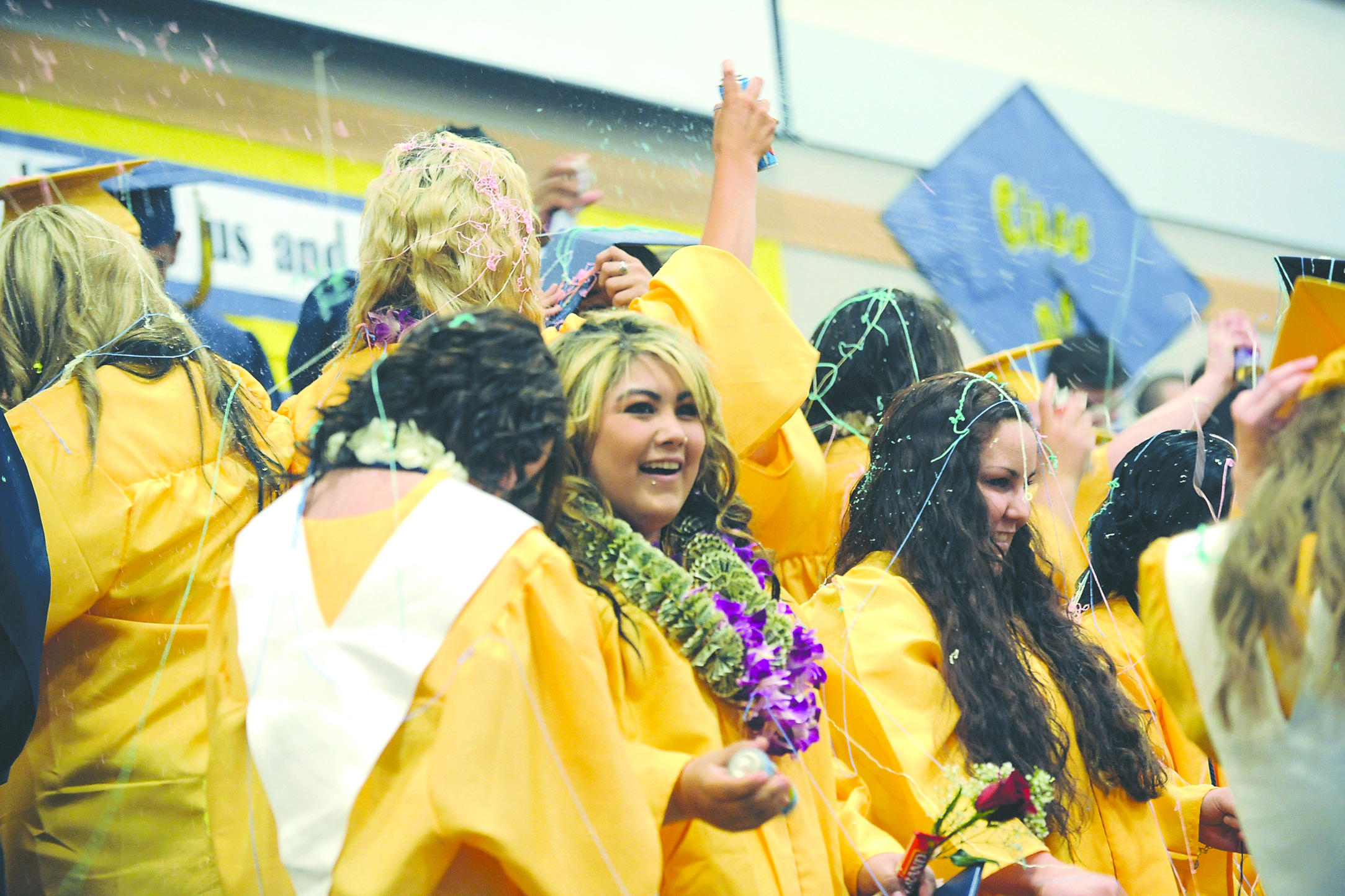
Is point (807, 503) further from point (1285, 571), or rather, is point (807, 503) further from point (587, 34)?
point (587, 34)

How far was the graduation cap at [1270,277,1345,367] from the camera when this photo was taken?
6.30 ft

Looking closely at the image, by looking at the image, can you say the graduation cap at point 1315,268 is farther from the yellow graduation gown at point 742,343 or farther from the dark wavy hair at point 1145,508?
the dark wavy hair at point 1145,508

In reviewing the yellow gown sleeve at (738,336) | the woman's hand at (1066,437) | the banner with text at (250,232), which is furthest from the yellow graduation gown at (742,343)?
the banner with text at (250,232)

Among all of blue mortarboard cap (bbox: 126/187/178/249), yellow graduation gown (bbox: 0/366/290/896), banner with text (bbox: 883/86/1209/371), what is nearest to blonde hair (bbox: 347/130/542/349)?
yellow graduation gown (bbox: 0/366/290/896)

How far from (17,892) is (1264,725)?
2093 millimetres

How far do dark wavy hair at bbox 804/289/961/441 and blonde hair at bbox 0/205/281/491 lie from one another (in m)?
1.50

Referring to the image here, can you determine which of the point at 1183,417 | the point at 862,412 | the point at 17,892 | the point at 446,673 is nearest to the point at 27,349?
the point at 17,892

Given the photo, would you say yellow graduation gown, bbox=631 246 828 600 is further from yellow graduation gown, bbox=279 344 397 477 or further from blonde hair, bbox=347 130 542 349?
yellow graduation gown, bbox=279 344 397 477

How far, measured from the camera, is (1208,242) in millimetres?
6656

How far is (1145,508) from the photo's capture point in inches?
124

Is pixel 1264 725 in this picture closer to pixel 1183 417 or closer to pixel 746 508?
pixel 746 508

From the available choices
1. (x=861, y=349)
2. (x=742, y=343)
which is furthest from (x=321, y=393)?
(x=861, y=349)

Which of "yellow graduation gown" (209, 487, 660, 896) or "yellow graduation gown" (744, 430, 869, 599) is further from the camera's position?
"yellow graduation gown" (744, 430, 869, 599)

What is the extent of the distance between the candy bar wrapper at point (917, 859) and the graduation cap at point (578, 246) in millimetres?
1497
